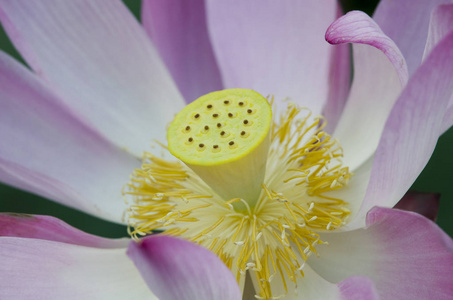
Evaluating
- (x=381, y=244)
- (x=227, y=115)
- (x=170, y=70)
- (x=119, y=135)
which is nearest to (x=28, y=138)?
(x=119, y=135)

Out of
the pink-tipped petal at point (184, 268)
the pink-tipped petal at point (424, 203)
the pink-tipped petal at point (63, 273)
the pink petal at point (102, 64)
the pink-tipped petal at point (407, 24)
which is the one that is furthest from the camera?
the pink petal at point (102, 64)

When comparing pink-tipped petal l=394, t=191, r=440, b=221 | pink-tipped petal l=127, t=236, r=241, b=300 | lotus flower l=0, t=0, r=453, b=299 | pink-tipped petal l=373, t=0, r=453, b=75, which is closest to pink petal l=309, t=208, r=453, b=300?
lotus flower l=0, t=0, r=453, b=299

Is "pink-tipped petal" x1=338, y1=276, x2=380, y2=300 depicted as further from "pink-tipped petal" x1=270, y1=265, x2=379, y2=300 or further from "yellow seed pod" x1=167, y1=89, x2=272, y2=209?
"yellow seed pod" x1=167, y1=89, x2=272, y2=209

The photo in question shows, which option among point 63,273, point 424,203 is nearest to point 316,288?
point 424,203

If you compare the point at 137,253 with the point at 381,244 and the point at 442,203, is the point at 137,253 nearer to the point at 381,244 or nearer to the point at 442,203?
the point at 381,244

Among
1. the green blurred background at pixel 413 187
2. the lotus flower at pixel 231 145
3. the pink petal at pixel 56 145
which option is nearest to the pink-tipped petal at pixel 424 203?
the lotus flower at pixel 231 145

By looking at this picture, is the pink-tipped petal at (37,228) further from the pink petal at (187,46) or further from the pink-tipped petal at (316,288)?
the pink petal at (187,46)
